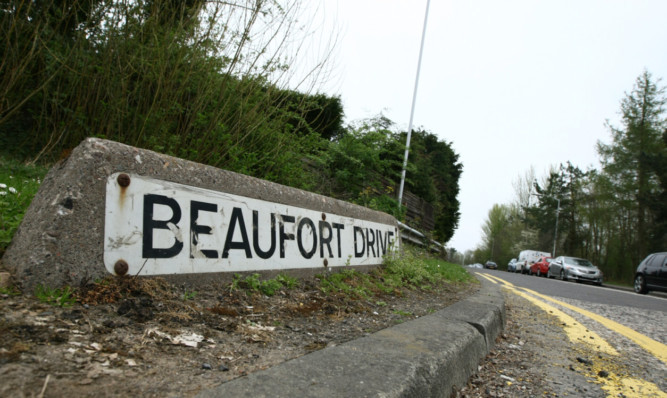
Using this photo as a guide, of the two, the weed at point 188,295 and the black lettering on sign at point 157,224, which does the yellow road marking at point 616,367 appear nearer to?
the weed at point 188,295

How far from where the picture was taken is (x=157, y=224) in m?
1.94

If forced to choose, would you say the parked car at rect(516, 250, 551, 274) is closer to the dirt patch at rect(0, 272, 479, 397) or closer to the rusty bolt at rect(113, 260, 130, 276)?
the dirt patch at rect(0, 272, 479, 397)

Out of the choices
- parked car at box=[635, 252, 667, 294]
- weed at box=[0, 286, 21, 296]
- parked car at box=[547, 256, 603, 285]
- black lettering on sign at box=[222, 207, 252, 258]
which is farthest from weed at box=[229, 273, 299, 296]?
parked car at box=[547, 256, 603, 285]

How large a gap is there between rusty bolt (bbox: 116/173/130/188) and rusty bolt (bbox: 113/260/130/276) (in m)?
0.35

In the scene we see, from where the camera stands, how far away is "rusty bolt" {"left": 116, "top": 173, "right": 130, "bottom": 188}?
179 cm

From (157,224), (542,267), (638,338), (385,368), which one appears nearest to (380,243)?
(638,338)

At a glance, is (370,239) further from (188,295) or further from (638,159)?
(638,159)

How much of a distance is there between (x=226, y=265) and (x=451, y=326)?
55.5 inches

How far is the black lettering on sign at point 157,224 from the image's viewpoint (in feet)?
6.18

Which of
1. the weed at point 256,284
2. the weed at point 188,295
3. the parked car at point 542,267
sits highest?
the weed at point 256,284

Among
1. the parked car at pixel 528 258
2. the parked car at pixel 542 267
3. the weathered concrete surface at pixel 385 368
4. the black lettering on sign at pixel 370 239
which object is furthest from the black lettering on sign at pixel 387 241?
the parked car at pixel 528 258

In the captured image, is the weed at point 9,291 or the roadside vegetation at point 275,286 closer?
the weed at point 9,291

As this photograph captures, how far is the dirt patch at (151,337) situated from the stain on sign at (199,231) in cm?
14

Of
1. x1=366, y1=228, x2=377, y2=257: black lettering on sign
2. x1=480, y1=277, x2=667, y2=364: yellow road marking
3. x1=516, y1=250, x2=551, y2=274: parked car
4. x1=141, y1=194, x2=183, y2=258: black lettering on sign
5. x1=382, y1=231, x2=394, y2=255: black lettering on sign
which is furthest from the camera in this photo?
x1=516, y1=250, x2=551, y2=274: parked car
